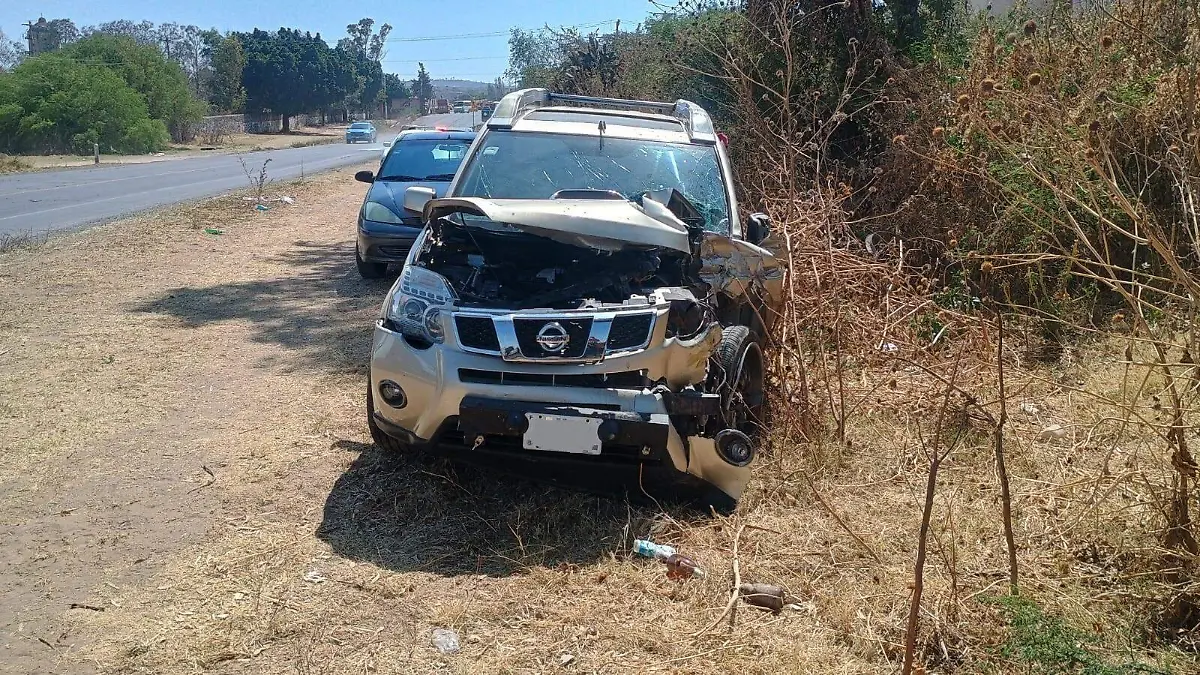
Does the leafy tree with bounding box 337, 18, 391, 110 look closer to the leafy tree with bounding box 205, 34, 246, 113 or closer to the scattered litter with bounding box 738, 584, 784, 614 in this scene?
the leafy tree with bounding box 205, 34, 246, 113

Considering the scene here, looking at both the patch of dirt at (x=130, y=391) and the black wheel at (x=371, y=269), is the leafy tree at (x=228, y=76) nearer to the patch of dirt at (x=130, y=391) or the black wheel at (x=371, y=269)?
the patch of dirt at (x=130, y=391)

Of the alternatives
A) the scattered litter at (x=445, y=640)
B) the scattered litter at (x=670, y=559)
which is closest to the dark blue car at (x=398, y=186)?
the scattered litter at (x=670, y=559)

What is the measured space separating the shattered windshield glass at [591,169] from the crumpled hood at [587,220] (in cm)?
84

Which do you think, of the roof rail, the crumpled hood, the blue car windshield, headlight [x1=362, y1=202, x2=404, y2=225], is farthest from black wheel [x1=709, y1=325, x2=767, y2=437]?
the blue car windshield

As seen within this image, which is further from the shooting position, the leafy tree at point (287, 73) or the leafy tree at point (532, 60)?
the leafy tree at point (287, 73)

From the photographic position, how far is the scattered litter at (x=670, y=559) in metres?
4.00

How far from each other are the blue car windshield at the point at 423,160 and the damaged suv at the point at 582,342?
6.35 metres

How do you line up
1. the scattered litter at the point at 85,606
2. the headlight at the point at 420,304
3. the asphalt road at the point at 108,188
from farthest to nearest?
1. the asphalt road at the point at 108,188
2. the headlight at the point at 420,304
3. the scattered litter at the point at 85,606

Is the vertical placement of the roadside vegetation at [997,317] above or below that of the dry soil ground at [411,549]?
above

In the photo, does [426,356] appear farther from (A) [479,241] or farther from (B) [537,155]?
(B) [537,155]

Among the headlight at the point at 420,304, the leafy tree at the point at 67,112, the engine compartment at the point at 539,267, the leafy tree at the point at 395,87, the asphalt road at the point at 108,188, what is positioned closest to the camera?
the headlight at the point at 420,304

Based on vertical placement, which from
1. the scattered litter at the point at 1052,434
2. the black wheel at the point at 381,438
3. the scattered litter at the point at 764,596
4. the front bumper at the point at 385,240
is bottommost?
the scattered litter at the point at 764,596

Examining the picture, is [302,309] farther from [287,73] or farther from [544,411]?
[287,73]

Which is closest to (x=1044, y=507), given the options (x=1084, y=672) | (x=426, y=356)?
(x=1084, y=672)
